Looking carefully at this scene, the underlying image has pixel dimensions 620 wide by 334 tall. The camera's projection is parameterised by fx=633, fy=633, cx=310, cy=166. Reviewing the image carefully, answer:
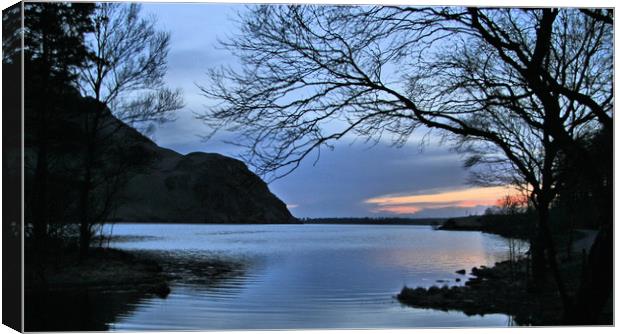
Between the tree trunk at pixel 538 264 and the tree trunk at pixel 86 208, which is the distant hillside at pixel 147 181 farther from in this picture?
the tree trunk at pixel 538 264

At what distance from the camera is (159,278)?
693cm

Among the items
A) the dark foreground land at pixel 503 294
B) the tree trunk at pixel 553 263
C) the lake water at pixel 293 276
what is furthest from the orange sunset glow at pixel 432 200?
the dark foreground land at pixel 503 294

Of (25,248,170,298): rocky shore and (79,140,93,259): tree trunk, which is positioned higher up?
(79,140,93,259): tree trunk

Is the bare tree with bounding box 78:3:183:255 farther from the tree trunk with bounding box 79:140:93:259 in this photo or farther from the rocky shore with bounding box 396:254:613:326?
the rocky shore with bounding box 396:254:613:326

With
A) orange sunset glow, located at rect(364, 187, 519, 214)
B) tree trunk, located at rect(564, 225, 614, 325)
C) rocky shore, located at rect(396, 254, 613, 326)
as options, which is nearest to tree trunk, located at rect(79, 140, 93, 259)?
orange sunset glow, located at rect(364, 187, 519, 214)

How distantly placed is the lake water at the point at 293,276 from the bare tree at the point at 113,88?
51cm

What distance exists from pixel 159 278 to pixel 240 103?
2437mm

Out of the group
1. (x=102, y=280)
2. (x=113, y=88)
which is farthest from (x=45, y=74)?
(x=102, y=280)

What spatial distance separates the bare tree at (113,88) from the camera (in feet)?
21.3

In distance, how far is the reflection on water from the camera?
6.18 meters

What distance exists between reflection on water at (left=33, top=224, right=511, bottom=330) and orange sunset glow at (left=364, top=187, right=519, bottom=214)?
1.38 feet

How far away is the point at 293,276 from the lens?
9.20 meters

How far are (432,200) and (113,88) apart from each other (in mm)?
3643

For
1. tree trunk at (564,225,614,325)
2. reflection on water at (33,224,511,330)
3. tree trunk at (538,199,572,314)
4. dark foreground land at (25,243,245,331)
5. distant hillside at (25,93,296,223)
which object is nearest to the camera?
tree trunk at (564,225,614,325)
